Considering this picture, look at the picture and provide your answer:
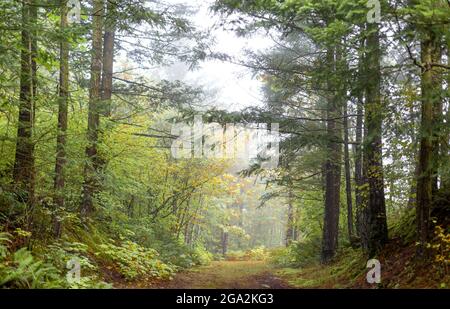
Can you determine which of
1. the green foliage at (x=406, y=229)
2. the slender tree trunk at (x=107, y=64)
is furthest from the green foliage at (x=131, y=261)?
the green foliage at (x=406, y=229)

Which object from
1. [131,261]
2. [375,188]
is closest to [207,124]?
[131,261]

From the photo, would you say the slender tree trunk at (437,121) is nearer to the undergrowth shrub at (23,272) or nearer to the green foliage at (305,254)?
the undergrowth shrub at (23,272)

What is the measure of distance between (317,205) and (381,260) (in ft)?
27.4

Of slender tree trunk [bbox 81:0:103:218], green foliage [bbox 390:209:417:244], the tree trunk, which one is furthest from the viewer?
slender tree trunk [bbox 81:0:103:218]

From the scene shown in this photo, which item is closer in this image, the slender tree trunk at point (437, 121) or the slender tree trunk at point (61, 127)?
the slender tree trunk at point (437, 121)

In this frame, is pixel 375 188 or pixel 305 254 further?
pixel 305 254

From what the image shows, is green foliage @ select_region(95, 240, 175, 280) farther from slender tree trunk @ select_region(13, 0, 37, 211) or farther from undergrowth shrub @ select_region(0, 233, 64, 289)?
undergrowth shrub @ select_region(0, 233, 64, 289)

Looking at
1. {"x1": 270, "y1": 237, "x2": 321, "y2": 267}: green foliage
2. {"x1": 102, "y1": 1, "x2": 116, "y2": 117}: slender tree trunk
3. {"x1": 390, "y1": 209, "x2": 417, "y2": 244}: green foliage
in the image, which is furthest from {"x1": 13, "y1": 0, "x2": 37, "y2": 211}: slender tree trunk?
{"x1": 270, "y1": 237, "x2": 321, "y2": 267}: green foliage

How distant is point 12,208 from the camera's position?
693 centimetres

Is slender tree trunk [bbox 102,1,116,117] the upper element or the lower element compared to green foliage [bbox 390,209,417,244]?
upper

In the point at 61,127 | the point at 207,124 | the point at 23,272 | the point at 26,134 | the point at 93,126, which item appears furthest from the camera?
the point at 93,126

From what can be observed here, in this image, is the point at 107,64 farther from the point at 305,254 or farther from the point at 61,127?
the point at 305,254

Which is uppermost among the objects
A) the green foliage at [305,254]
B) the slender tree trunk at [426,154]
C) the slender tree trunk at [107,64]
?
the slender tree trunk at [107,64]
